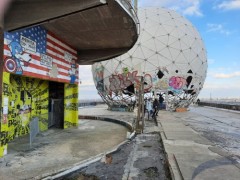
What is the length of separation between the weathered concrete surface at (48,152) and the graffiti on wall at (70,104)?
276 centimetres

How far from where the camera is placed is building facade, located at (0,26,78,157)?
31.4 ft

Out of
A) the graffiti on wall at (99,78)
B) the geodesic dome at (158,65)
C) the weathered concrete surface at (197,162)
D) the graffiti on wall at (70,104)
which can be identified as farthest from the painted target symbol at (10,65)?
the graffiti on wall at (99,78)

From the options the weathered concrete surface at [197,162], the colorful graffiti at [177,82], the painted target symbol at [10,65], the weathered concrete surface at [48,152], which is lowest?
the weathered concrete surface at [48,152]

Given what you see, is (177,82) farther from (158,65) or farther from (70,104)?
(70,104)

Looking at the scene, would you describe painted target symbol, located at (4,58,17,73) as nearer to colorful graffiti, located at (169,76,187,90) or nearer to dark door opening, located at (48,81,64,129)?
dark door opening, located at (48,81,64,129)

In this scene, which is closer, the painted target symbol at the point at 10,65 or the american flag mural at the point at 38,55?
the painted target symbol at the point at 10,65

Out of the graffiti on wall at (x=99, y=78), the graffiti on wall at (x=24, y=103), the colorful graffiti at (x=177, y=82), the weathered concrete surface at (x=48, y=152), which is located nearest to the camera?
the weathered concrete surface at (x=48, y=152)

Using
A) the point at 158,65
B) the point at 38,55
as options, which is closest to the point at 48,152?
the point at 38,55

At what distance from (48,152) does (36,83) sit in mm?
5966

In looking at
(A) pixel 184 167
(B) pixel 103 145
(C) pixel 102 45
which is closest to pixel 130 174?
(A) pixel 184 167

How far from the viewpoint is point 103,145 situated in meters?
11.2

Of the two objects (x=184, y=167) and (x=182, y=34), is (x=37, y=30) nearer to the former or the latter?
(x=184, y=167)

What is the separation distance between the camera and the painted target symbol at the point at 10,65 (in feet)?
30.5

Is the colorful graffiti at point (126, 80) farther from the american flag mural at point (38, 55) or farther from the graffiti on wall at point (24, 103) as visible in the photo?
the graffiti on wall at point (24, 103)
